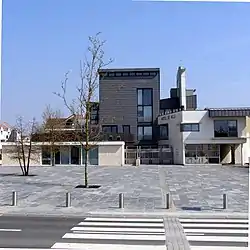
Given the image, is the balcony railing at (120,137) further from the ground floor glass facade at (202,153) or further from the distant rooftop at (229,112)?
the distant rooftop at (229,112)

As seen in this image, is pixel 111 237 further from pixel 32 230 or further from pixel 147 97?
pixel 147 97

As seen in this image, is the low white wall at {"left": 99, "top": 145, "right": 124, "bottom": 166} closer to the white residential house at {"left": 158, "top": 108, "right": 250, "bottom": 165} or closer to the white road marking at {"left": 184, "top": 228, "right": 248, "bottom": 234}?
the white residential house at {"left": 158, "top": 108, "right": 250, "bottom": 165}

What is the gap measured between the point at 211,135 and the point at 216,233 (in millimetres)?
33096

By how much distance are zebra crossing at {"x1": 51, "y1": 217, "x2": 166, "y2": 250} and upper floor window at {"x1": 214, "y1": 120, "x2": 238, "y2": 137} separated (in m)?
31.4

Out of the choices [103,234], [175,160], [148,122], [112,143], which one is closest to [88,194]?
[103,234]

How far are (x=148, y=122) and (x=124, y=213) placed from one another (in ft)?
125

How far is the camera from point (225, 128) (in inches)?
1623

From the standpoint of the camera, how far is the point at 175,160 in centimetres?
4425

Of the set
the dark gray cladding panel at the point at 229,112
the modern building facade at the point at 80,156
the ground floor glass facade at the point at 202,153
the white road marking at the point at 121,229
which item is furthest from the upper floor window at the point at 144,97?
the white road marking at the point at 121,229

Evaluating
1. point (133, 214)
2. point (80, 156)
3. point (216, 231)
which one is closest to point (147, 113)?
point (80, 156)

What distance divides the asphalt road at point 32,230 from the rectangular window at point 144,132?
38.6 m

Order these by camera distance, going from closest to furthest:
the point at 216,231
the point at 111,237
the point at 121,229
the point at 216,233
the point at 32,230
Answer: the point at 111,237 → the point at 216,233 → the point at 32,230 → the point at 216,231 → the point at 121,229

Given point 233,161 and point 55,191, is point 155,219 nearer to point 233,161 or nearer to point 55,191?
point 55,191

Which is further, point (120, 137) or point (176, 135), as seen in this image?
point (120, 137)
